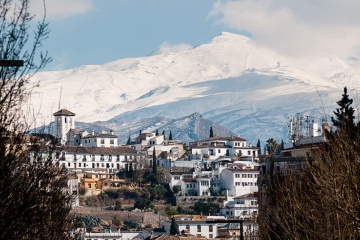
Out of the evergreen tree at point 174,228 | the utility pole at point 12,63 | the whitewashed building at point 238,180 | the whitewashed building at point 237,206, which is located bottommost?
the evergreen tree at point 174,228

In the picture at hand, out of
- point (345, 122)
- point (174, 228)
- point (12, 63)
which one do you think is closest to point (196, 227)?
point (174, 228)

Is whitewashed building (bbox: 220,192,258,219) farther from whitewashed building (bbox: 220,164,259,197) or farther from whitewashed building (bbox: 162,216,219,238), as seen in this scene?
Answer: whitewashed building (bbox: 162,216,219,238)

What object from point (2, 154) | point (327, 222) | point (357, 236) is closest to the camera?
point (2, 154)

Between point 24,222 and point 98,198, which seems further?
point 98,198

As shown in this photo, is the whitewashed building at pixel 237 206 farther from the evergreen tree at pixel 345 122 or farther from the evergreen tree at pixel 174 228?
the evergreen tree at pixel 345 122

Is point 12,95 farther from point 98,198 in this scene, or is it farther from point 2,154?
point 98,198

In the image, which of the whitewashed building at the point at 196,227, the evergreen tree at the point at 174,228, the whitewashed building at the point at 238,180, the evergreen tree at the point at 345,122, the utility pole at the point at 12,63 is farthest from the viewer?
the whitewashed building at the point at 238,180

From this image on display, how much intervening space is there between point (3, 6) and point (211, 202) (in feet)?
528

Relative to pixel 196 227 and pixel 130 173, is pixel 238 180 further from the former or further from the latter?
pixel 196 227

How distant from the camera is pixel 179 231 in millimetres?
144375

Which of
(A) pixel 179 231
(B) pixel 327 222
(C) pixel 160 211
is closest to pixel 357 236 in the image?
(B) pixel 327 222

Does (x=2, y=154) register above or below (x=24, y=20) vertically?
below

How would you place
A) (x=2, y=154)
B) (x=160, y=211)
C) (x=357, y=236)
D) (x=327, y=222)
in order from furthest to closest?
1. (x=160, y=211)
2. (x=327, y=222)
3. (x=357, y=236)
4. (x=2, y=154)

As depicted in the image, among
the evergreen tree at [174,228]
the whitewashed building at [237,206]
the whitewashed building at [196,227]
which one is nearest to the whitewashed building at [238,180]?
the whitewashed building at [237,206]
